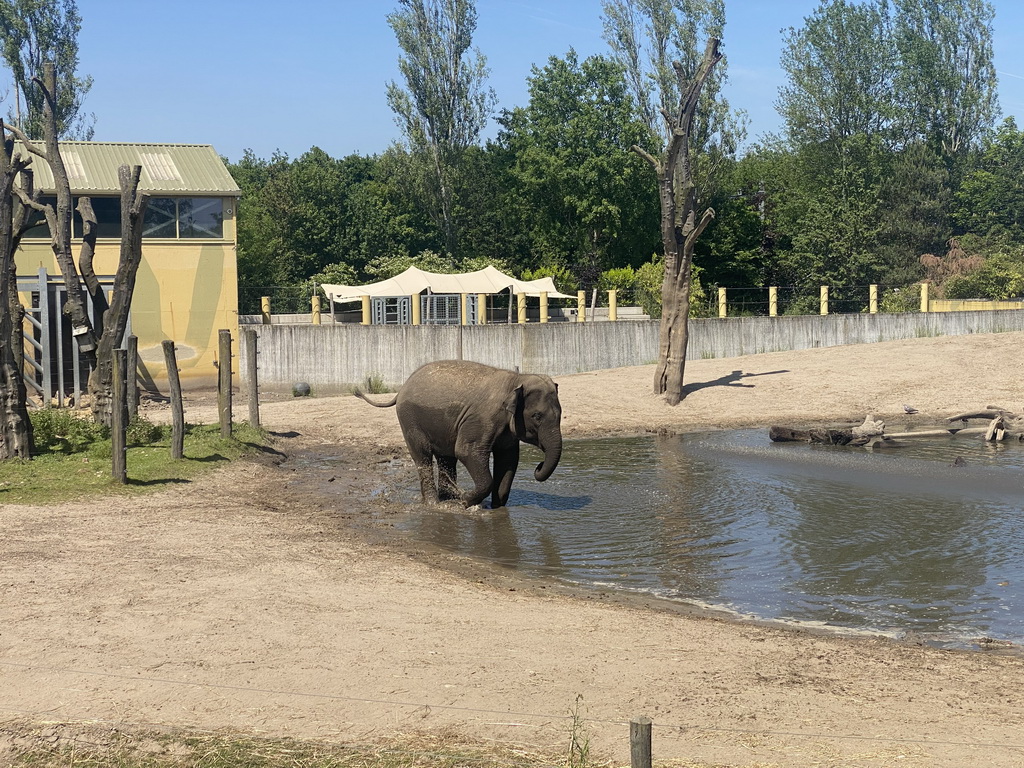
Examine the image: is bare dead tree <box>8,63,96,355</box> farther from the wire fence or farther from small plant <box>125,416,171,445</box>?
the wire fence

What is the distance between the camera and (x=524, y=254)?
57.8 meters

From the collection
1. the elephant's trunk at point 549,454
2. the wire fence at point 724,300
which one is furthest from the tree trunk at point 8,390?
the wire fence at point 724,300

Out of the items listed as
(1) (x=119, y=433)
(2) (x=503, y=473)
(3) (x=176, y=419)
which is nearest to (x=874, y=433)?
(2) (x=503, y=473)

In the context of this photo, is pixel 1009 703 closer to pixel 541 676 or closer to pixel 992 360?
pixel 541 676

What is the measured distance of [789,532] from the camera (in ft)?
45.7

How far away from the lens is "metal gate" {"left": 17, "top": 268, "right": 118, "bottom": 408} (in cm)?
2589

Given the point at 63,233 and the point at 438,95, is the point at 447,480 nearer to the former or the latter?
Result: the point at 63,233

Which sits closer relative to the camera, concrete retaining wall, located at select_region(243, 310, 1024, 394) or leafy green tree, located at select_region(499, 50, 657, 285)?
concrete retaining wall, located at select_region(243, 310, 1024, 394)

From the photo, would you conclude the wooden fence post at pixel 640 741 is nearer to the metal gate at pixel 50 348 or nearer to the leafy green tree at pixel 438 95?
the metal gate at pixel 50 348

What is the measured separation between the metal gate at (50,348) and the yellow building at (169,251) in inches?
103

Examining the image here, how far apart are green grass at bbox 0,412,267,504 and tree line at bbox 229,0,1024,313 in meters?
28.1

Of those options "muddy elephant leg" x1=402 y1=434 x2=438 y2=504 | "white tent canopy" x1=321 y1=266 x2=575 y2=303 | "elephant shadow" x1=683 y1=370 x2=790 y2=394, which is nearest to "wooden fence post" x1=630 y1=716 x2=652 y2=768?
"muddy elephant leg" x1=402 y1=434 x2=438 y2=504

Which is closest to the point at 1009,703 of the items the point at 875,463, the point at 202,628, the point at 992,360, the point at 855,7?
the point at 202,628

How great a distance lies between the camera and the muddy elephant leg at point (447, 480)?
15922 mm
